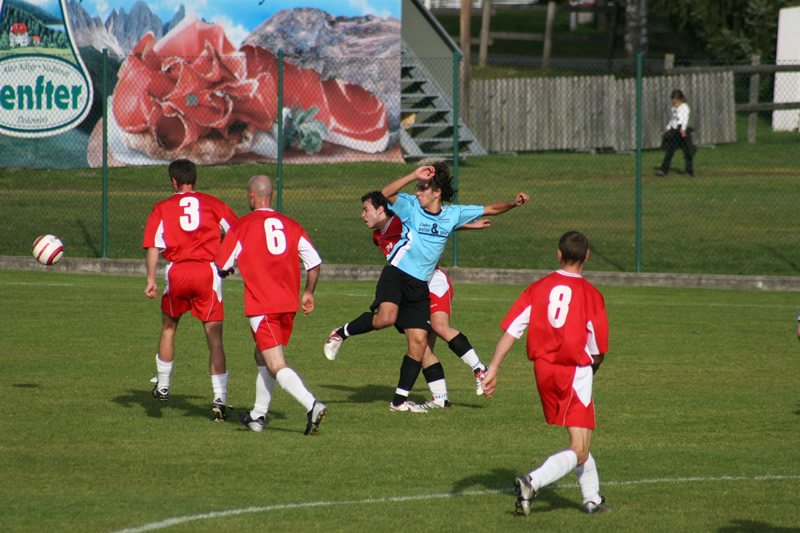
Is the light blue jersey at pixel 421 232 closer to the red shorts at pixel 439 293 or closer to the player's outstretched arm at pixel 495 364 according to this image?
the red shorts at pixel 439 293

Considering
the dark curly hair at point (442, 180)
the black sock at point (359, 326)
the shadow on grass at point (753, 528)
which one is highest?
the dark curly hair at point (442, 180)

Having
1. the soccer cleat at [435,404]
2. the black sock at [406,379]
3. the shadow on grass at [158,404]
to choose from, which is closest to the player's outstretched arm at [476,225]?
the black sock at [406,379]

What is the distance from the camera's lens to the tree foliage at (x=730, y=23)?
4103 centimetres

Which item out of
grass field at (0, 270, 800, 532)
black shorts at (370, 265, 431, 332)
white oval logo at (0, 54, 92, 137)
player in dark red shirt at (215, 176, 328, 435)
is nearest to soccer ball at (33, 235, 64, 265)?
grass field at (0, 270, 800, 532)

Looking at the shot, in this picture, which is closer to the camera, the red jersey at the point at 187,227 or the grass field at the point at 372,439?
the grass field at the point at 372,439

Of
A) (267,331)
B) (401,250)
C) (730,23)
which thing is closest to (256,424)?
(267,331)

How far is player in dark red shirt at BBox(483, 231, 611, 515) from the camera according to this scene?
6074 millimetres

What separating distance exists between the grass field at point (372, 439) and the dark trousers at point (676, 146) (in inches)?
500

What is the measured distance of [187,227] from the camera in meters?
8.43

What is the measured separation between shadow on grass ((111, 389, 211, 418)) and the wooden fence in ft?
72.1

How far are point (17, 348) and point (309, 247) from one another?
433cm

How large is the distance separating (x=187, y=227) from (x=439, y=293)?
2.14 meters

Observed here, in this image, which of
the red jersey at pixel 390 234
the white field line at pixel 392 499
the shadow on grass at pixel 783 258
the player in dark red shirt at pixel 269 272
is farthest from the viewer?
the shadow on grass at pixel 783 258

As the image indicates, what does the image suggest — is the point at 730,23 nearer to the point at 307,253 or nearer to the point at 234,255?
the point at 307,253
